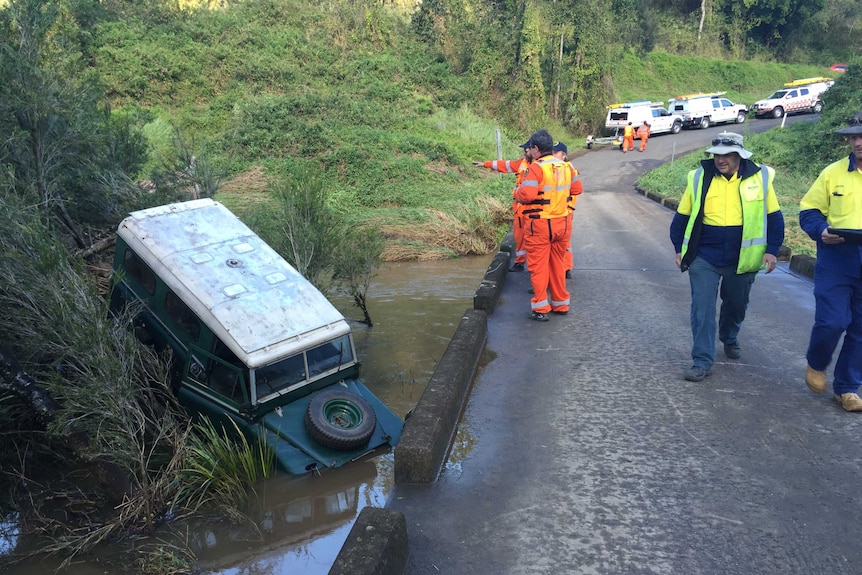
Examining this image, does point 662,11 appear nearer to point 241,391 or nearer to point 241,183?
point 241,183

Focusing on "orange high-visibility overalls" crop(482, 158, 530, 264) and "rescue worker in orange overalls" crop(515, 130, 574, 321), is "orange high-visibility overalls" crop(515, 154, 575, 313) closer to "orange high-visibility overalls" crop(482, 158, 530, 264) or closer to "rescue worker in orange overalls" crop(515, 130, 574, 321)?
"rescue worker in orange overalls" crop(515, 130, 574, 321)

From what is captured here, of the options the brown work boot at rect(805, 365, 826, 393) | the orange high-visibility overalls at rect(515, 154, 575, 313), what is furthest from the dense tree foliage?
the brown work boot at rect(805, 365, 826, 393)

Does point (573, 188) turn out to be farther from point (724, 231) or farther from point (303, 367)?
point (303, 367)

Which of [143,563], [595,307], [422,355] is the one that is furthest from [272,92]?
[143,563]

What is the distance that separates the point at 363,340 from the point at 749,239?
6370 millimetres

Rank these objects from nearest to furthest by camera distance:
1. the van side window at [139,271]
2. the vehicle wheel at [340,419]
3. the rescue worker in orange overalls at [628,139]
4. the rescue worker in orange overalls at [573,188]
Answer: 1. the vehicle wheel at [340,419]
2. the van side window at [139,271]
3. the rescue worker in orange overalls at [573,188]
4. the rescue worker in orange overalls at [628,139]

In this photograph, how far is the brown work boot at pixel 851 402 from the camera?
474cm

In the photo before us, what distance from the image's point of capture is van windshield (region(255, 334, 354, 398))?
661 cm

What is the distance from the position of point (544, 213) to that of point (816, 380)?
3.01 metres

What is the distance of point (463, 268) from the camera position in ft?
46.9

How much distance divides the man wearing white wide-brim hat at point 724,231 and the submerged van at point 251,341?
337 cm

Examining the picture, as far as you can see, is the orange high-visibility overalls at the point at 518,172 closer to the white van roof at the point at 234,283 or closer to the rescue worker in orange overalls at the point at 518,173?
the rescue worker in orange overalls at the point at 518,173

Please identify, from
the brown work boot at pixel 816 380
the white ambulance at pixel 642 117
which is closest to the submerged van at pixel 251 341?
the brown work boot at pixel 816 380

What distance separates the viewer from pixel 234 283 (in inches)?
279
